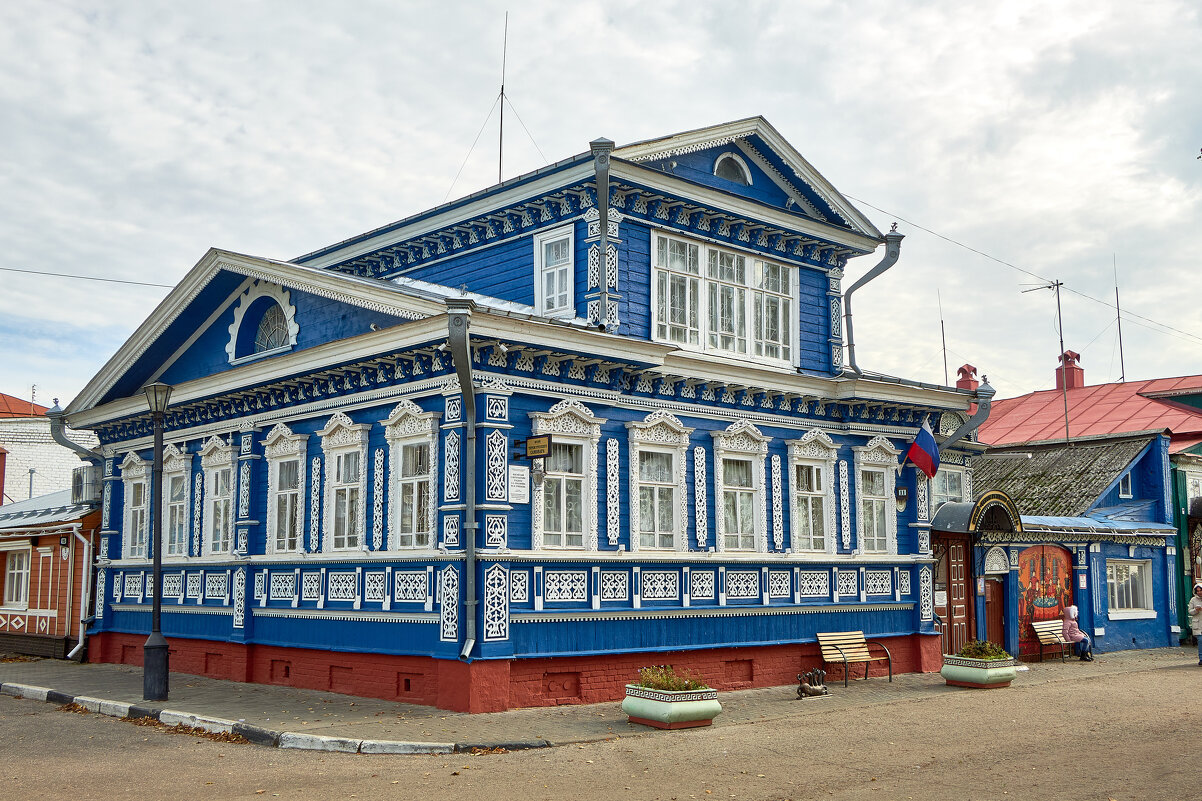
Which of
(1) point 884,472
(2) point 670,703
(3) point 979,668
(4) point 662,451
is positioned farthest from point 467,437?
(3) point 979,668

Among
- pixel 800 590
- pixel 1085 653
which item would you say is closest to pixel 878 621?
pixel 800 590

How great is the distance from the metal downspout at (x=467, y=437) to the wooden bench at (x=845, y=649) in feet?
22.3

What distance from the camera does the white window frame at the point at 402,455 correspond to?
15172mm

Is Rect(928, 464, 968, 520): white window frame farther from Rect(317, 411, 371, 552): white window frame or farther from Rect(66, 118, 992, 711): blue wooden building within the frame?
Rect(317, 411, 371, 552): white window frame

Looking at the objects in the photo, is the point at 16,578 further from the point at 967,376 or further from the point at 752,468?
the point at 967,376

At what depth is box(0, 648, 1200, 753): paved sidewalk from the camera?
1238 cm

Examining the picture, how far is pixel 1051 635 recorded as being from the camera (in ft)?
77.7

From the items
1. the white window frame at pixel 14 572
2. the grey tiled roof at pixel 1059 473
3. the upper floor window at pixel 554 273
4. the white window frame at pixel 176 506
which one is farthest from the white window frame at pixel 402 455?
the grey tiled roof at pixel 1059 473

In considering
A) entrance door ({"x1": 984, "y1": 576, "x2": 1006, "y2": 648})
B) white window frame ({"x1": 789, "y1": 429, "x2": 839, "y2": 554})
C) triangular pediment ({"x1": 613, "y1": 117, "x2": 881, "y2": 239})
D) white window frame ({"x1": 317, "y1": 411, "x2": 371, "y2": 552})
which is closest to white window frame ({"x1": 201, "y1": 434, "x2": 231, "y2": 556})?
white window frame ({"x1": 317, "y1": 411, "x2": 371, "y2": 552})

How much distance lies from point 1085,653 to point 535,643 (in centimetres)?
1430

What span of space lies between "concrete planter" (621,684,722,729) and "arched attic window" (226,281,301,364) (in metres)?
8.64

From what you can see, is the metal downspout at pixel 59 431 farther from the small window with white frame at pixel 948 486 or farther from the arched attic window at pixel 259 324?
the small window with white frame at pixel 948 486

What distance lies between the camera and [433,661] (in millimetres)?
14906

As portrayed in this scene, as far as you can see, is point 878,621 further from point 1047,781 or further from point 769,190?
point 1047,781
